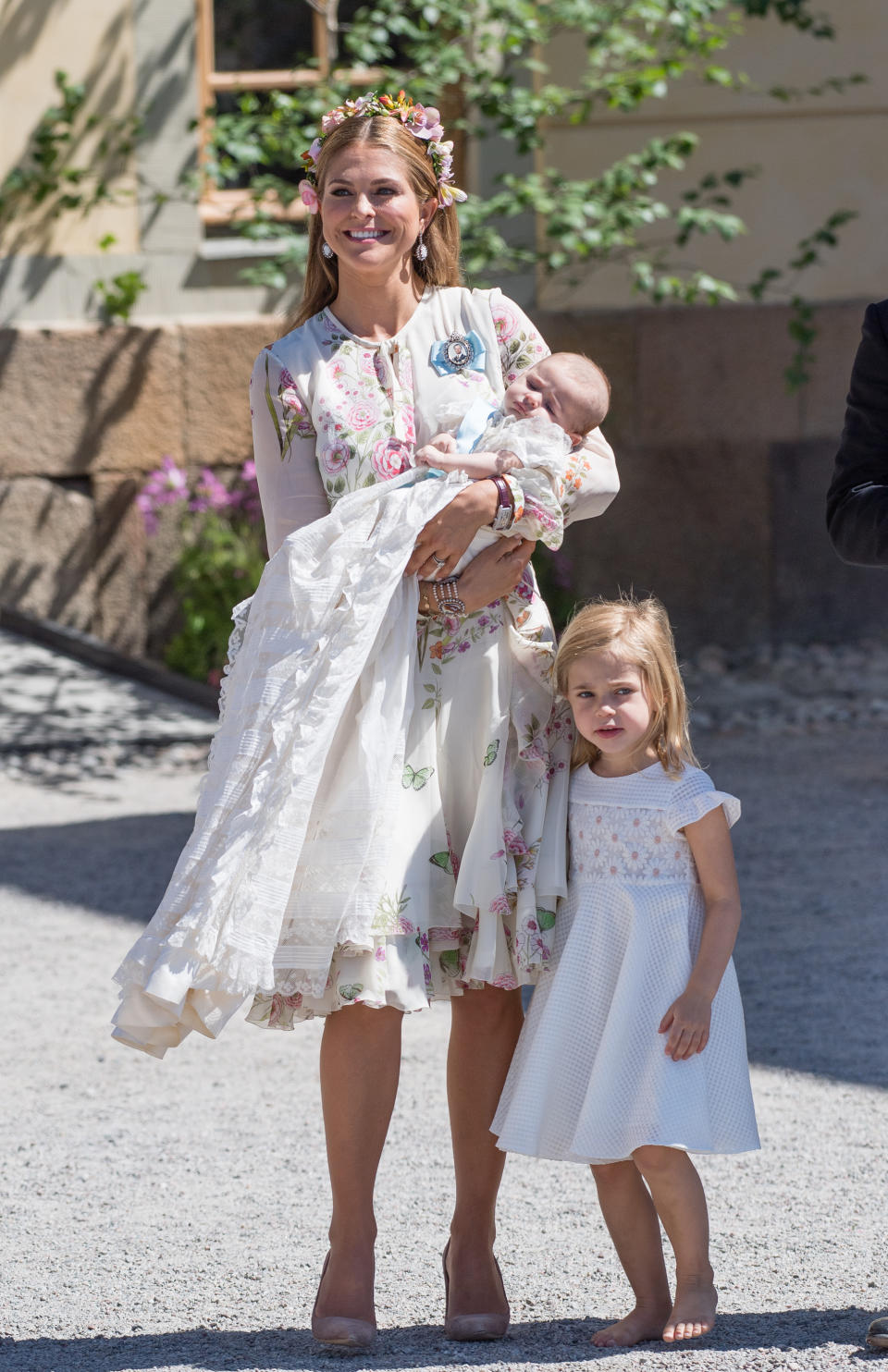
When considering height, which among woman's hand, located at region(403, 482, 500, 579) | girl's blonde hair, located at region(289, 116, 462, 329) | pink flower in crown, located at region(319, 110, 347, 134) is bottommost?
woman's hand, located at region(403, 482, 500, 579)

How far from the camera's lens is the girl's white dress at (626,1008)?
2357 mm

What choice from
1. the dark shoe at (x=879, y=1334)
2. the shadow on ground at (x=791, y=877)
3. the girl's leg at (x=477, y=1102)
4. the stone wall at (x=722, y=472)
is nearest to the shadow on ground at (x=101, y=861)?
the shadow on ground at (x=791, y=877)

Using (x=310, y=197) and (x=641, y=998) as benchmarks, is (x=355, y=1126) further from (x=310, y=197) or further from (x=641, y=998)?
(x=310, y=197)

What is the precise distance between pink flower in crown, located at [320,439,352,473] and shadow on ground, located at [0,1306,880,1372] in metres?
1.23

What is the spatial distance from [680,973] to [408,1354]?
2.08 feet

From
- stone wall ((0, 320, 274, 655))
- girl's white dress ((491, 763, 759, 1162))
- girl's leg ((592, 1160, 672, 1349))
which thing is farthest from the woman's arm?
stone wall ((0, 320, 274, 655))

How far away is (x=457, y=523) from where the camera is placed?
2438 mm

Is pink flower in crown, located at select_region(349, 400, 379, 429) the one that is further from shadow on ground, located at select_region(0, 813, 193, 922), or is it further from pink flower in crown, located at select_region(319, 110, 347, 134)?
shadow on ground, located at select_region(0, 813, 193, 922)

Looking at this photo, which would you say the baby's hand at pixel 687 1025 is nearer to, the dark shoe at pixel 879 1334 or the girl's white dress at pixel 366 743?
the girl's white dress at pixel 366 743

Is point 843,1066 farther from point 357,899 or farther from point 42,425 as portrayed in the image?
point 42,425

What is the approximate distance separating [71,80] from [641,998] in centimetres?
721

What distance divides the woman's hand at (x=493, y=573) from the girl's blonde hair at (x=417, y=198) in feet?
1.54

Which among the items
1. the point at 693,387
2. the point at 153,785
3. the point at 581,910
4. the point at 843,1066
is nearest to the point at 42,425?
the point at 153,785

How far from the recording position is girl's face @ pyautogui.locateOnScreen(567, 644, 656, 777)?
245 centimetres
